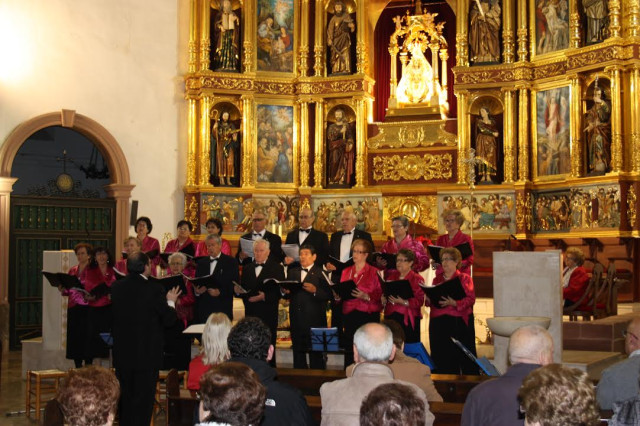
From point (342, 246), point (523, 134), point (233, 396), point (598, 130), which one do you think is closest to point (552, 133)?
point (523, 134)

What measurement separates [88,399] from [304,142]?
12788 mm

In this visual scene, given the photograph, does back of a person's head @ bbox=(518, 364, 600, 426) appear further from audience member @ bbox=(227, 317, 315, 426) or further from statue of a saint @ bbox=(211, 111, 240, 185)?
statue of a saint @ bbox=(211, 111, 240, 185)

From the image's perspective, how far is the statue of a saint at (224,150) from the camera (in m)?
15.7

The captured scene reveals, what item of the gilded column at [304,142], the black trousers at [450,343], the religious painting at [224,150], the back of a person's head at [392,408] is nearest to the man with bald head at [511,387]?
the back of a person's head at [392,408]

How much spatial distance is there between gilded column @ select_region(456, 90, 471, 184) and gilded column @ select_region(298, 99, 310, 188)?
106 inches

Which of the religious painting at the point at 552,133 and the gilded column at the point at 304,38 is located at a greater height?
the gilded column at the point at 304,38

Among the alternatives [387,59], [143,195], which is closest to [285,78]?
[387,59]

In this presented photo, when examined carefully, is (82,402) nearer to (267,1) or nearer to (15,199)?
(15,199)

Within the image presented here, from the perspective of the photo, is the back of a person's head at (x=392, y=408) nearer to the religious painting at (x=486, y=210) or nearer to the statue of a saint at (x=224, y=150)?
the religious painting at (x=486, y=210)

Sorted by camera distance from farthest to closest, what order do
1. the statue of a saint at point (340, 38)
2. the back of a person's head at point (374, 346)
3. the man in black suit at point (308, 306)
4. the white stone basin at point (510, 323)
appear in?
the statue of a saint at point (340, 38), the man in black suit at point (308, 306), the white stone basin at point (510, 323), the back of a person's head at point (374, 346)

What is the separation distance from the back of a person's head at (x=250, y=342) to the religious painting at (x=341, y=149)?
37.1 ft

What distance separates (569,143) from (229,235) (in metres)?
5.94

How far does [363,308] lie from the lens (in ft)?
28.5

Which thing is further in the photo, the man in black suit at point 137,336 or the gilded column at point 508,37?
the gilded column at point 508,37
